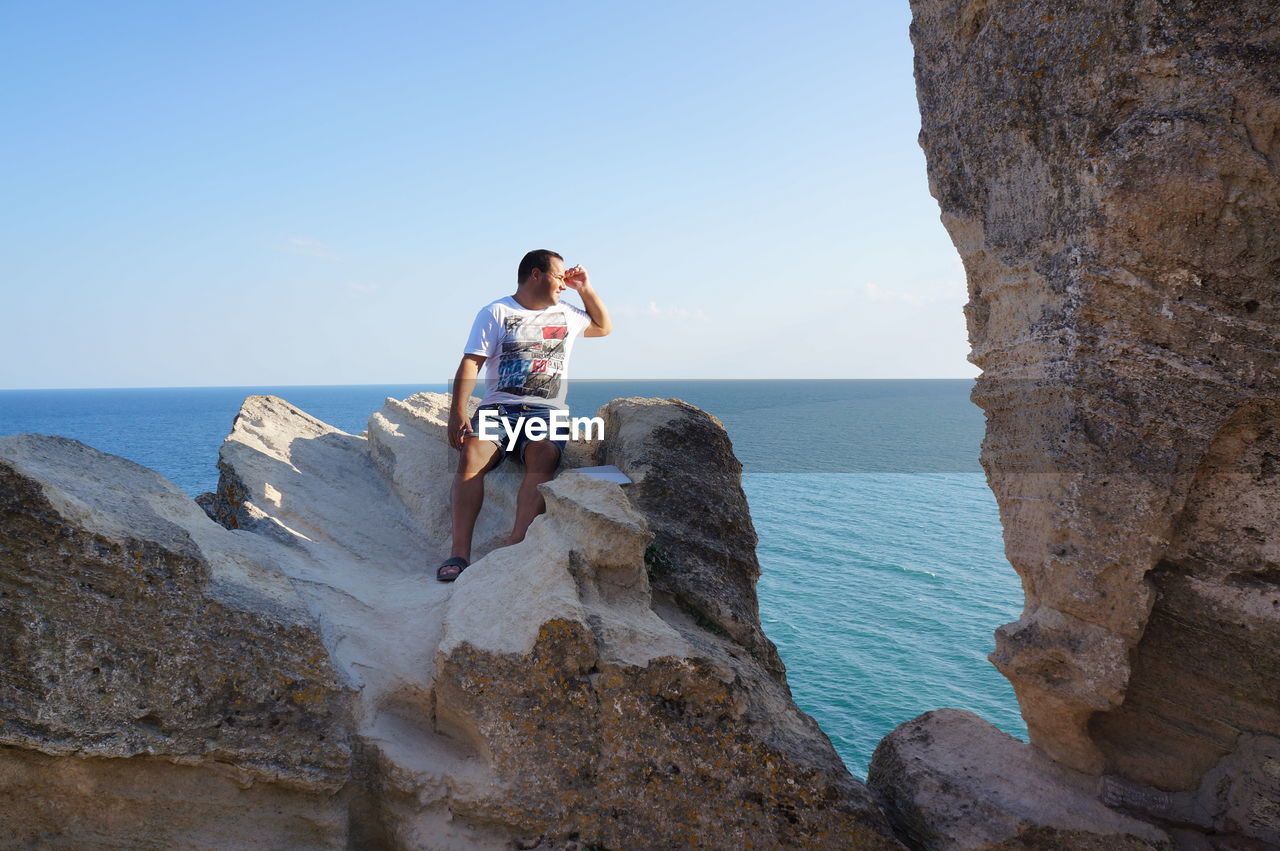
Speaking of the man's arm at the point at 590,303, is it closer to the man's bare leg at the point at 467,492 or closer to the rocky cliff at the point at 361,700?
the man's bare leg at the point at 467,492

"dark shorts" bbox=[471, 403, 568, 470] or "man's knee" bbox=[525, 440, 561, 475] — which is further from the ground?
"dark shorts" bbox=[471, 403, 568, 470]

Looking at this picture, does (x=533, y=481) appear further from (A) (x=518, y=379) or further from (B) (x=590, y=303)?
(B) (x=590, y=303)

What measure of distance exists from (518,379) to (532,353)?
0.64 feet

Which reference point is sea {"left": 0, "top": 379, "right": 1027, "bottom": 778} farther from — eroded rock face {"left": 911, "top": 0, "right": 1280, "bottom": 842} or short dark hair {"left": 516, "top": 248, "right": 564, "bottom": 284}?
short dark hair {"left": 516, "top": 248, "right": 564, "bottom": 284}

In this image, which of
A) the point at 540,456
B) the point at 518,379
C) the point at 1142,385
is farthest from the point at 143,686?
the point at 1142,385

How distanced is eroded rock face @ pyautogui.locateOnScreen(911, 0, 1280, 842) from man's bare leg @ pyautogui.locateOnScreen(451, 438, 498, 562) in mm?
3182

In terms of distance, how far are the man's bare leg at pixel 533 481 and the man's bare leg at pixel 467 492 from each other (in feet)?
0.88

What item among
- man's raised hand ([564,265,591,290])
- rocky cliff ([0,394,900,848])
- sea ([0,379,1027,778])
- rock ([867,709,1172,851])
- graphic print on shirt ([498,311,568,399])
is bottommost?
sea ([0,379,1027,778])

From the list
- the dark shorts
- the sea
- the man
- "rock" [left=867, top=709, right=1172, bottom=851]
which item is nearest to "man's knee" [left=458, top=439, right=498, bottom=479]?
the man

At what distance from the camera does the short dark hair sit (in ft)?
18.3

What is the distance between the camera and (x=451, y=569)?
5.23 meters

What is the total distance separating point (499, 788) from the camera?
3.86 metres

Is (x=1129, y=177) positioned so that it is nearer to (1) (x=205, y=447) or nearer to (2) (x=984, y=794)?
(2) (x=984, y=794)

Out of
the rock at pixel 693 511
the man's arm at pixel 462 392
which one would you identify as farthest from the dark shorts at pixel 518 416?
the rock at pixel 693 511
